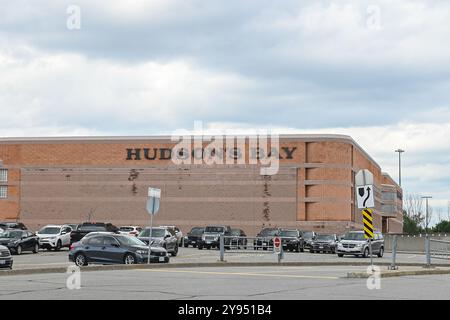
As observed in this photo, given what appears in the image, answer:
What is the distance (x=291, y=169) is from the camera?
244 ft

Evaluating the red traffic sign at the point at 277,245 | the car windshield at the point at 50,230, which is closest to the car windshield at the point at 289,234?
the car windshield at the point at 50,230

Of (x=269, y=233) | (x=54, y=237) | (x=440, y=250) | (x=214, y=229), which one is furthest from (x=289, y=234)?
(x=440, y=250)

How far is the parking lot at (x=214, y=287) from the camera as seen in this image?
1648cm

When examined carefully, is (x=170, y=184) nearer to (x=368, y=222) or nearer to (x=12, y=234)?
(x=12, y=234)

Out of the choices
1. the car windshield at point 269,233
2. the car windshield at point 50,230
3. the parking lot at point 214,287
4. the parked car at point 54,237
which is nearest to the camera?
the parking lot at point 214,287

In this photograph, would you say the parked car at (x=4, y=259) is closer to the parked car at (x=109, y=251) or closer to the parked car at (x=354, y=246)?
the parked car at (x=109, y=251)

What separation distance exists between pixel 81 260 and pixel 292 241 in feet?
81.2

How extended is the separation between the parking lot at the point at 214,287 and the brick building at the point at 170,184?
50075 mm

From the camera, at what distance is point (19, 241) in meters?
43.2

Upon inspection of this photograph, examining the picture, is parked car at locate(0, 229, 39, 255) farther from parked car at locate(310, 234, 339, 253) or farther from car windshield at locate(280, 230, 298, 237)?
parked car at locate(310, 234, 339, 253)

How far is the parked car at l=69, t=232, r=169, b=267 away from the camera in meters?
30.1

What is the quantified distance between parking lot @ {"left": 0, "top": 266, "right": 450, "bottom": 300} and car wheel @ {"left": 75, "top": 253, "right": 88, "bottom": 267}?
6.10 metres
